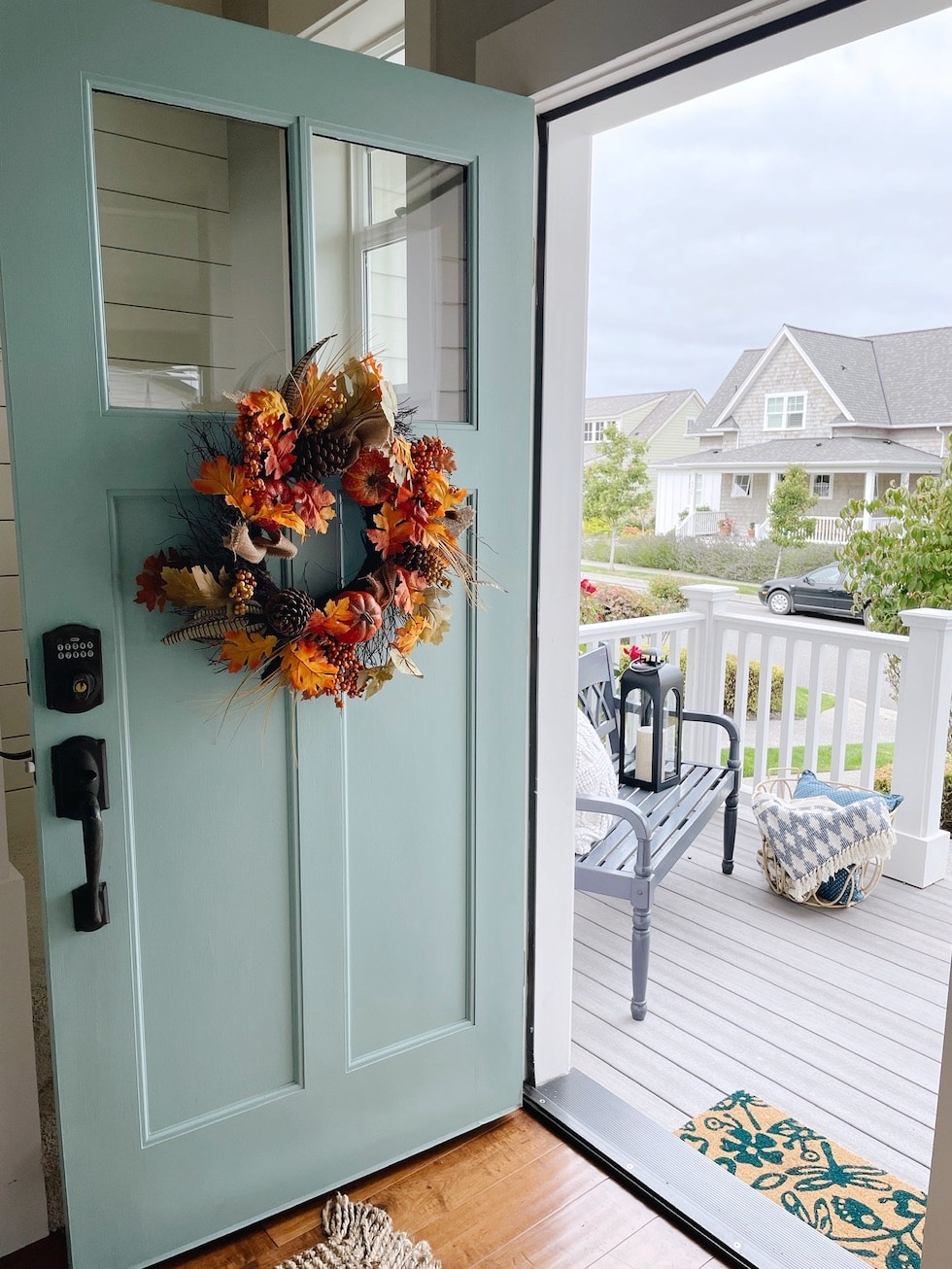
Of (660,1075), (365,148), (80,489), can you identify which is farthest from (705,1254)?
(365,148)

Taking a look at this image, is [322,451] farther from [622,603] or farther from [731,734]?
[622,603]

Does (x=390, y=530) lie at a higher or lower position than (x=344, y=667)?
higher

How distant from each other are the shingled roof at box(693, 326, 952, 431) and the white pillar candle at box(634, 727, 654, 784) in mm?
1964

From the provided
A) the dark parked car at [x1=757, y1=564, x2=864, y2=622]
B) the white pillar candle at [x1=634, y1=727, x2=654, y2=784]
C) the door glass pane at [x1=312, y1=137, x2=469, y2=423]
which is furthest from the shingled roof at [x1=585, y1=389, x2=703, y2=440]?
the door glass pane at [x1=312, y1=137, x2=469, y2=423]

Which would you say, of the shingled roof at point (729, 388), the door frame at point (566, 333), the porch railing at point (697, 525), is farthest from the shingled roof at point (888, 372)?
the door frame at point (566, 333)

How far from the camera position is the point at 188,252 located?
4.84ft

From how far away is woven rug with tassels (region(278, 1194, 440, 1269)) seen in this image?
165 centimetres

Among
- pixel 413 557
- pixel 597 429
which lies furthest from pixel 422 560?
pixel 597 429

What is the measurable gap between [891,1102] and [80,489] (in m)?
2.31

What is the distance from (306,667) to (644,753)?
193cm

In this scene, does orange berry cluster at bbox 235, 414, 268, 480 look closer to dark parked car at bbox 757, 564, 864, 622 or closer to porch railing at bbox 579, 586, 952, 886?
porch railing at bbox 579, 586, 952, 886

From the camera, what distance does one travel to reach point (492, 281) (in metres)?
1.75

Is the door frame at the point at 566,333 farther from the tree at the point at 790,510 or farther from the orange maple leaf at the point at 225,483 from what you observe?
the tree at the point at 790,510

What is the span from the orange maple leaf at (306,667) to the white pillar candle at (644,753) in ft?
6.08
